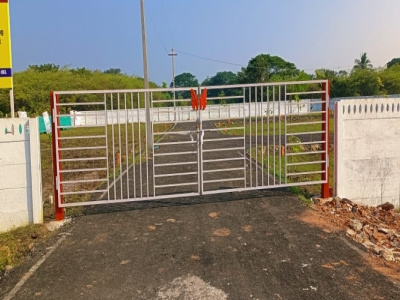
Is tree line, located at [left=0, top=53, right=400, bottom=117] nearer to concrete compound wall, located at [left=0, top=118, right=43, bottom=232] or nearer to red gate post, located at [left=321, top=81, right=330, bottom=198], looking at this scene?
red gate post, located at [left=321, top=81, right=330, bottom=198]

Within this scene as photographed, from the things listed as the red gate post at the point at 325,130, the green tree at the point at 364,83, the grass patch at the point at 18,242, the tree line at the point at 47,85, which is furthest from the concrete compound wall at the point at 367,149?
the green tree at the point at 364,83

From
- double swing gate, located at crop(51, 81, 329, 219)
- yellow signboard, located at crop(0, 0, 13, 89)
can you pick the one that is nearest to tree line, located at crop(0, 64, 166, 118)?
double swing gate, located at crop(51, 81, 329, 219)

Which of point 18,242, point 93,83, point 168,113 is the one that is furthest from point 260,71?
point 18,242

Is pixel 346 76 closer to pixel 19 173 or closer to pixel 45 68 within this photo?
pixel 45 68

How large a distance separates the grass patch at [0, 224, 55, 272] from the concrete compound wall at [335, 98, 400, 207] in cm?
590

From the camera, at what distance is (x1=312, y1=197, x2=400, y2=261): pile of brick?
18.3ft

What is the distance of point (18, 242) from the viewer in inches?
234

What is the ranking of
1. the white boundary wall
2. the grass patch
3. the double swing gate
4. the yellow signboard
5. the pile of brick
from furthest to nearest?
the white boundary wall < the double swing gate < the yellow signboard < the pile of brick < the grass patch

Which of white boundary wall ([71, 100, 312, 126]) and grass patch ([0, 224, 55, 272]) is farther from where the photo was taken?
white boundary wall ([71, 100, 312, 126])

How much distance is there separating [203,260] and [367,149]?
4815 mm

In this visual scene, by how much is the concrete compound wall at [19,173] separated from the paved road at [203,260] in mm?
975

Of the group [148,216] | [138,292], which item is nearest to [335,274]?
[138,292]

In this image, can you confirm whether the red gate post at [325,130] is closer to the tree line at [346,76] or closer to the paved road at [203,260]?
the paved road at [203,260]

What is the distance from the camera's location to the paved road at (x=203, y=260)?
4.32m
